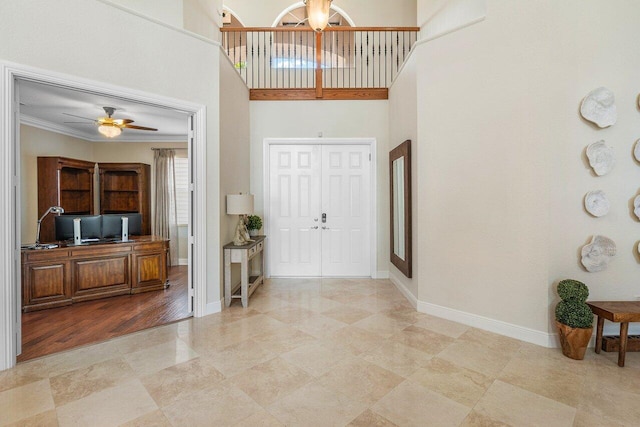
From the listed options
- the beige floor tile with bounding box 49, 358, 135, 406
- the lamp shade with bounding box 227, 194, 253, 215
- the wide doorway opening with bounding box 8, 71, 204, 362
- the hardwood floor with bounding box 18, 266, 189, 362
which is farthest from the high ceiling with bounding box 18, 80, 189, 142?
the beige floor tile with bounding box 49, 358, 135, 406

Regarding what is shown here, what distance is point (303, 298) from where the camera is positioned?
4.04m

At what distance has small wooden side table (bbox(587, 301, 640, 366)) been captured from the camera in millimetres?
2332

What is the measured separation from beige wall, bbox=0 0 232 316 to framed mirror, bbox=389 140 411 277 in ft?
7.91

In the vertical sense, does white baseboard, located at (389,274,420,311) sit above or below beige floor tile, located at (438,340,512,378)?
above

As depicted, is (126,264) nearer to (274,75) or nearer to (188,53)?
(188,53)

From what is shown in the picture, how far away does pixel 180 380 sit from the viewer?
2.18 metres

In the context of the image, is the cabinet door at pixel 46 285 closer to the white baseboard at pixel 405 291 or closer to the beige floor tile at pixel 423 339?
the beige floor tile at pixel 423 339

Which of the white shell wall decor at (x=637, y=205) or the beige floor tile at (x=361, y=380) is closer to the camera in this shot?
the beige floor tile at (x=361, y=380)

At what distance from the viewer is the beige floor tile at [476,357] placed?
233 centimetres

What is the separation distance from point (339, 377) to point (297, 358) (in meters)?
0.44

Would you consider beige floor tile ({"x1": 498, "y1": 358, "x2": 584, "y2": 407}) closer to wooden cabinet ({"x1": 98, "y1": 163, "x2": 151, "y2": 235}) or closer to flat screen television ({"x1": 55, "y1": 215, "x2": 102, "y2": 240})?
flat screen television ({"x1": 55, "y1": 215, "x2": 102, "y2": 240})

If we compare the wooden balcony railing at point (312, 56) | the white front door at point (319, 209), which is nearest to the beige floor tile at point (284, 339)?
the white front door at point (319, 209)

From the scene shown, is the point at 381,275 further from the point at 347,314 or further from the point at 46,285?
the point at 46,285

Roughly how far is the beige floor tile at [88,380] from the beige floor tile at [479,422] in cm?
239
